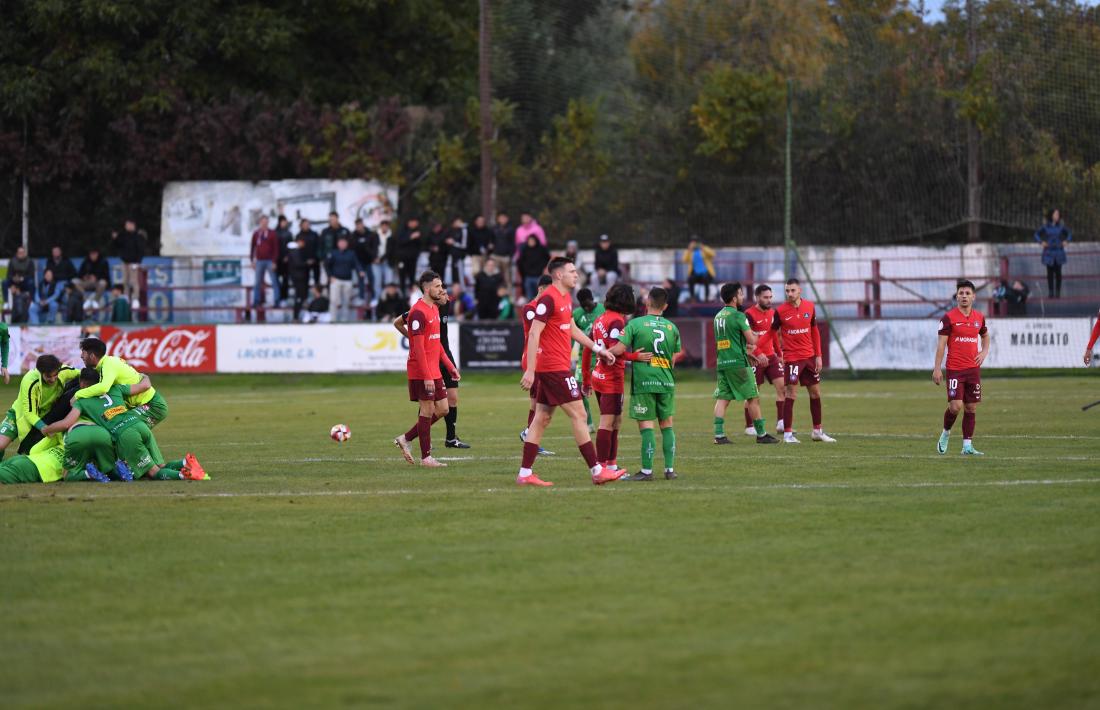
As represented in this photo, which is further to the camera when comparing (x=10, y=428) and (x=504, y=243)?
(x=504, y=243)

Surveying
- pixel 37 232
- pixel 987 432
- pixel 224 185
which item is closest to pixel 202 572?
pixel 987 432

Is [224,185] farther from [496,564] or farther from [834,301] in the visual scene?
[496,564]

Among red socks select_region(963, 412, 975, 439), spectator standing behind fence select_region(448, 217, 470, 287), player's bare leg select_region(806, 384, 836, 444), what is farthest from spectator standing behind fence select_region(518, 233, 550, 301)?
red socks select_region(963, 412, 975, 439)

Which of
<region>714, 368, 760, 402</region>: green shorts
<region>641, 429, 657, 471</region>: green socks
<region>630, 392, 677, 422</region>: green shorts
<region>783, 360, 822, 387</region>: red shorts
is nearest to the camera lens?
<region>630, 392, 677, 422</region>: green shorts

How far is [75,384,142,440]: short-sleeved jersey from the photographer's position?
14.4 m

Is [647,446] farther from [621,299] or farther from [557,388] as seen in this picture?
[621,299]

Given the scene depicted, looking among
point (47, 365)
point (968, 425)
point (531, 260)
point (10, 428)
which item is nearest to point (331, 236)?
point (531, 260)

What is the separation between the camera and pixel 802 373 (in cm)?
1919

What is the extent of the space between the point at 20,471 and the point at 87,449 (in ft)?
2.39

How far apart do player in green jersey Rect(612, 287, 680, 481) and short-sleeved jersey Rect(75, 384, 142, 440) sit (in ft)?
16.5

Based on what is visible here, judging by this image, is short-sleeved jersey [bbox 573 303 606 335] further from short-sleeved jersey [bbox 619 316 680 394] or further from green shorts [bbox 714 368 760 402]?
short-sleeved jersey [bbox 619 316 680 394]

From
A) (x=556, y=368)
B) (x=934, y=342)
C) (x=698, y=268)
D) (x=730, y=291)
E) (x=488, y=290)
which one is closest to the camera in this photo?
(x=556, y=368)

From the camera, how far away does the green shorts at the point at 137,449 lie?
14617 mm

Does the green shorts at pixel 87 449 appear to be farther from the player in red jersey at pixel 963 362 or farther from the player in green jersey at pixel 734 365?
the player in red jersey at pixel 963 362
